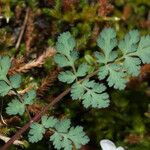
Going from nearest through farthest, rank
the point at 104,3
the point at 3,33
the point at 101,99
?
the point at 101,99 → the point at 3,33 → the point at 104,3

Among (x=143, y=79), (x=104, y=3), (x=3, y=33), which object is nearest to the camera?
(x=3, y=33)

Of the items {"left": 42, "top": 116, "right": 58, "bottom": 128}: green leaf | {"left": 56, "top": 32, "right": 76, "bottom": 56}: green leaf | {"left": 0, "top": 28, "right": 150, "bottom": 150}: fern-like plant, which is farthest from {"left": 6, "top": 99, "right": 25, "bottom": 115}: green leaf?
{"left": 56, "top": 32, "right": 76, "bottom": 56}: green leaf

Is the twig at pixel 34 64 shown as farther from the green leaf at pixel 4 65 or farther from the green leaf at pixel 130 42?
the green leaf at pixel 130 42

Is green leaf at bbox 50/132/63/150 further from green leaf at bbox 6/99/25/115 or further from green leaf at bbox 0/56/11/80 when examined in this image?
green leaf at bbox 0/56/11/80

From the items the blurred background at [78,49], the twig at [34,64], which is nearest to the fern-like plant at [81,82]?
the twig at [34,64]

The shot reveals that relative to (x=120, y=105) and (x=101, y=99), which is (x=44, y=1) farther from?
(x=101, y=99)

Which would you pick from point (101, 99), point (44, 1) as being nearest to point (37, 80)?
point (44, 1)

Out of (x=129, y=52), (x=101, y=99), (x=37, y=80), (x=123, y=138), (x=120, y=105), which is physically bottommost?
(x=123, y=138)

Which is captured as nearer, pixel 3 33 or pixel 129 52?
pixel 129 52

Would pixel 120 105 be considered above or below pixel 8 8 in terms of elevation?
below

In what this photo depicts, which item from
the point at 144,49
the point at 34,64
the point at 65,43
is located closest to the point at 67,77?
the point at 65,43
